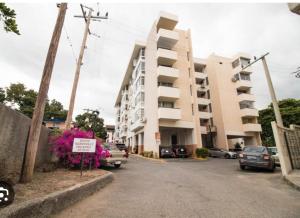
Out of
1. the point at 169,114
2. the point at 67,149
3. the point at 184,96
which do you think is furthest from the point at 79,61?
the point at 184,96

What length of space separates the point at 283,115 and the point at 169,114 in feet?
83.8

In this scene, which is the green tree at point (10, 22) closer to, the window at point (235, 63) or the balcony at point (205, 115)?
the balcony at point (205, 115)

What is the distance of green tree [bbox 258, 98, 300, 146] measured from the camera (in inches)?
1198

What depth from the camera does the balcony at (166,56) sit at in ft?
75.2

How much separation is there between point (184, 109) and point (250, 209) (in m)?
19.1

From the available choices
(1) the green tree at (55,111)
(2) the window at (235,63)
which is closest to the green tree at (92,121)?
(1) the green tree at (55,111)

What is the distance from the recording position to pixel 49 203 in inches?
132

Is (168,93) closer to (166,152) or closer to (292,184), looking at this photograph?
(166,152)

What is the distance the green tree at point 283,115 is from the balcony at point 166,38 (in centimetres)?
2557

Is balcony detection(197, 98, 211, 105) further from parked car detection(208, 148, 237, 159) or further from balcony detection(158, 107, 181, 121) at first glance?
balcony detection(158, 107, 181, 121)

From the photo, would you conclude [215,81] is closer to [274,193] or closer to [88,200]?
[274,193]

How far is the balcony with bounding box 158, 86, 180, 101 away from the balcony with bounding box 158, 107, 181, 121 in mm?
1830

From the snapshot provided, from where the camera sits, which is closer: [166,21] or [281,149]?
[281,149]

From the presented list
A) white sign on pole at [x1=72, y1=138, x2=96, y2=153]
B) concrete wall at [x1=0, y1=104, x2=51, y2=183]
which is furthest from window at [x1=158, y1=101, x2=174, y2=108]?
concrete wall at [x1=0, y1=104, x2=51, y2=183]
